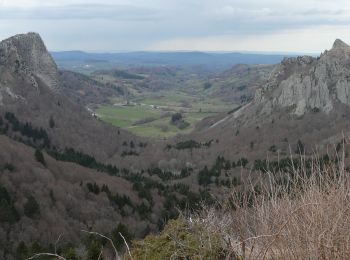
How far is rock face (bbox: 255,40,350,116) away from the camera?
486 ft

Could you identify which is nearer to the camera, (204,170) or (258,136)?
(204,170)

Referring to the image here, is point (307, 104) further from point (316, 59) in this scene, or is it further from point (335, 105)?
point (316, 59)

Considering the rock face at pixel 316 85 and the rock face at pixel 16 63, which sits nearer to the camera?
the rock face at pixel 316 85

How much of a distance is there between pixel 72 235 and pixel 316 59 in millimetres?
126710

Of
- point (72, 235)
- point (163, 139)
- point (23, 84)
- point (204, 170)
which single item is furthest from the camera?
point (163, 139)

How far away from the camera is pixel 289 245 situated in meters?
5.95

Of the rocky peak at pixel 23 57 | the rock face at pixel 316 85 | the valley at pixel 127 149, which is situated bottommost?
the valley at pixel 127 149

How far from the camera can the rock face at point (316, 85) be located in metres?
148

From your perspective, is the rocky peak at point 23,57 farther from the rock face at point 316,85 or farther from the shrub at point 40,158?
the rock face at point 316,85

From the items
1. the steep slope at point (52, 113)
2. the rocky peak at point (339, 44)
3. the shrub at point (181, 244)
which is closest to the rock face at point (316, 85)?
the rocky peak at point (339, 44)

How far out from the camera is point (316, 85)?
154 meters

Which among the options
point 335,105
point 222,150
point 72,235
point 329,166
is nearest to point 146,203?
point 72,235

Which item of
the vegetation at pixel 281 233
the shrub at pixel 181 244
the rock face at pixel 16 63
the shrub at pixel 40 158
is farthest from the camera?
the rock face at pixel 16 63

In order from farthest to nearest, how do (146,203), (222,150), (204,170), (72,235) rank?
(222,150) < (204,170) < (146,203) < (72,235)
